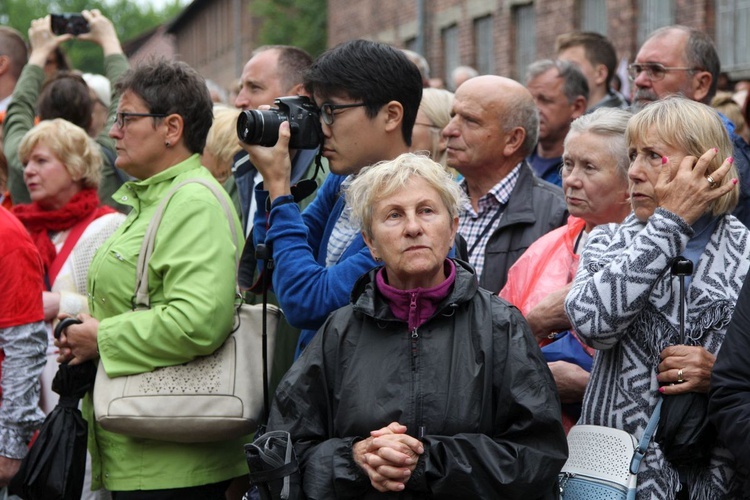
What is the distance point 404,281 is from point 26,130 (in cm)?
412

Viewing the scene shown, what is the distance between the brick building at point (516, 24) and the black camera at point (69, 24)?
530cm

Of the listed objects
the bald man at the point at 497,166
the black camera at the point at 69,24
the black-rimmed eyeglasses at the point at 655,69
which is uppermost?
the black camera at the point at 69,24

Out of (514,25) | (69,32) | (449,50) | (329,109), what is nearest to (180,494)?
(329,109)

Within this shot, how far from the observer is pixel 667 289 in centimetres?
327

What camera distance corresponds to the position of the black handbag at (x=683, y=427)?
3.18 meters

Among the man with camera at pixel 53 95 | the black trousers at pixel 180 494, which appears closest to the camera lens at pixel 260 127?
the black trousers at pixel 180 494

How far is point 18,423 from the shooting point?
4664 millimetres

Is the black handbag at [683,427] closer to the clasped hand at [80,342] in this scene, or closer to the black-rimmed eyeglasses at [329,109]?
the black-rimmed eyeglasses at [329,109]

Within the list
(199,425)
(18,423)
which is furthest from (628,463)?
(18,423)

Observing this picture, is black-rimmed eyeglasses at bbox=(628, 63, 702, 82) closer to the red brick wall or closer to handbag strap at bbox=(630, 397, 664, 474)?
handbag strap at bbox=(630, 397, 664, 474)

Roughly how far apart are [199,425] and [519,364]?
1374mm

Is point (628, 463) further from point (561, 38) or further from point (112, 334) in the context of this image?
point (561, 38)

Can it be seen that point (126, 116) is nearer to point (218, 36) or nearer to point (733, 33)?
point (733, 33)

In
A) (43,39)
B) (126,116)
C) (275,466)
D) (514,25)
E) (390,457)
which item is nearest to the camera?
(390,457)
